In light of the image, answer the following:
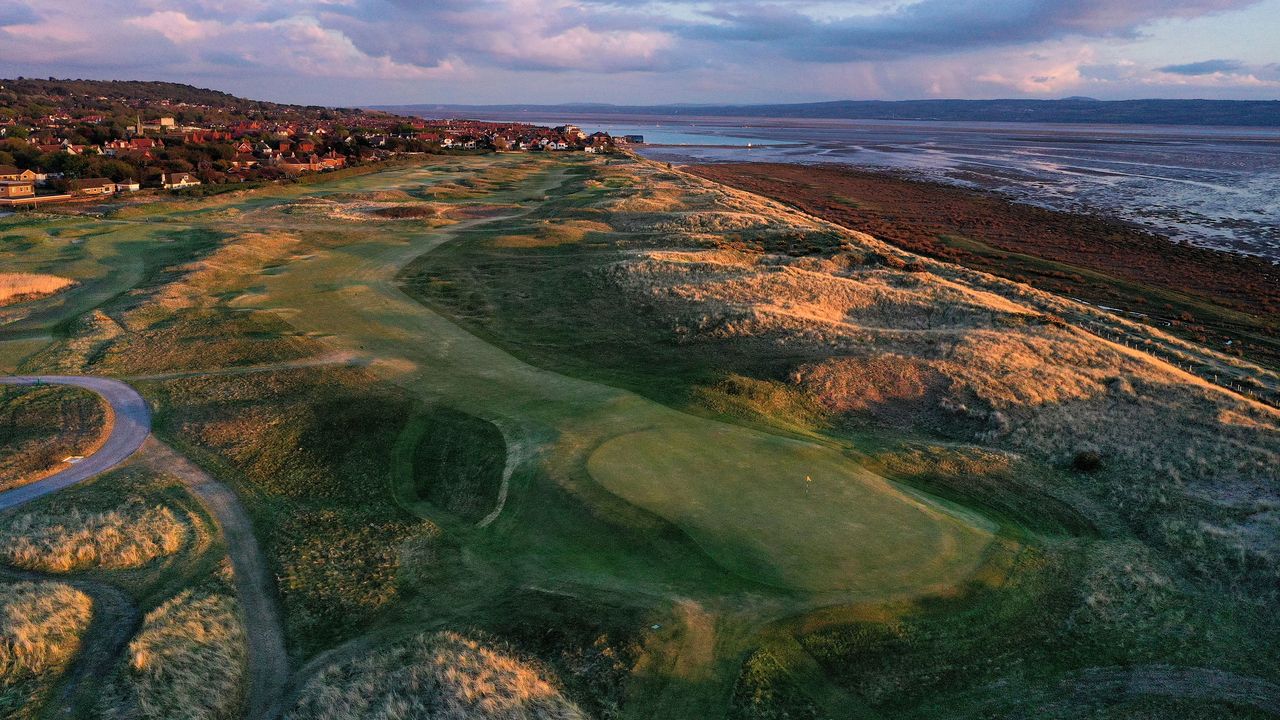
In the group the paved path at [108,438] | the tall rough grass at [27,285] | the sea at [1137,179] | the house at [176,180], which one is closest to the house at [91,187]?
the house at [176,180]

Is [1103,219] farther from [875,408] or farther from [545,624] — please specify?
[545,624]

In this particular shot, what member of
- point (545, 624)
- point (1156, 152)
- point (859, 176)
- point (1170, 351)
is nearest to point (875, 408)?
point (545, 624)

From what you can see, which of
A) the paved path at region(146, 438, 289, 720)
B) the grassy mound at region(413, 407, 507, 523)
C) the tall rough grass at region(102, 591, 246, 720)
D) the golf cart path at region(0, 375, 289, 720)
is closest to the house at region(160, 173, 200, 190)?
the golf cart path at region(0, 375, 289, 720)

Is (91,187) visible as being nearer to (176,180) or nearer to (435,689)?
(176,180)

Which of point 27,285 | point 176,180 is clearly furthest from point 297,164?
point 27,285

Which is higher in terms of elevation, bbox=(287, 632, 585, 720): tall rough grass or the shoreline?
the shoreline

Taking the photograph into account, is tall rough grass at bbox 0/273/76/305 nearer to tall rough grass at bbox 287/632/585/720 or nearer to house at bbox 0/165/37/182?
tall rough grass at bbox 287/632/585/720
